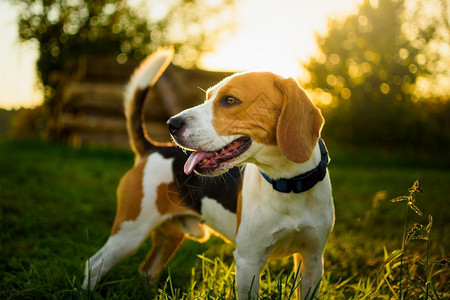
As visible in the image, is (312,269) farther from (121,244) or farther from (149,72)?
(149,72)

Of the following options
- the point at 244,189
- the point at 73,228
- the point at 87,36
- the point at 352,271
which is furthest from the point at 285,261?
the point at 87,36

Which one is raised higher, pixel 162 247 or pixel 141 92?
pixel 141 92

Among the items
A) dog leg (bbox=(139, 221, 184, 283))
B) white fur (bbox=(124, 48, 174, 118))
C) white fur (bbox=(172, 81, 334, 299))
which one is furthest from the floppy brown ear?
dog leg (bbox=(139, 221, 184, 283))

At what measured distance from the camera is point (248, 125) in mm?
2299

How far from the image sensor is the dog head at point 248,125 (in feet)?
7.34

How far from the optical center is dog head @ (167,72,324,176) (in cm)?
224

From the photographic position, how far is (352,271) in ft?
12.0

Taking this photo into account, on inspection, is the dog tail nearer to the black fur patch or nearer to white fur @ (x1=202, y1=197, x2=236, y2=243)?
the black fur patch

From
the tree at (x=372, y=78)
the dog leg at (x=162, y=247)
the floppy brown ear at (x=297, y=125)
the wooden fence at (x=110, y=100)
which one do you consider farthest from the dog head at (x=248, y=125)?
the wooden fence at (x=110, y=100)

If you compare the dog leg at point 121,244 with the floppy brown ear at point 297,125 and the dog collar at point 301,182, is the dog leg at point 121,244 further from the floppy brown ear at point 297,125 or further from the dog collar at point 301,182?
the floppy brown ear at point 297,125

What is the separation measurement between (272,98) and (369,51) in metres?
15.7

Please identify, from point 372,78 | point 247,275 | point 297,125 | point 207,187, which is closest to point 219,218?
point 207,187

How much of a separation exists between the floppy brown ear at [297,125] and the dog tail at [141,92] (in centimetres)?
156

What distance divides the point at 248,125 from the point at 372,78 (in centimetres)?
1420
